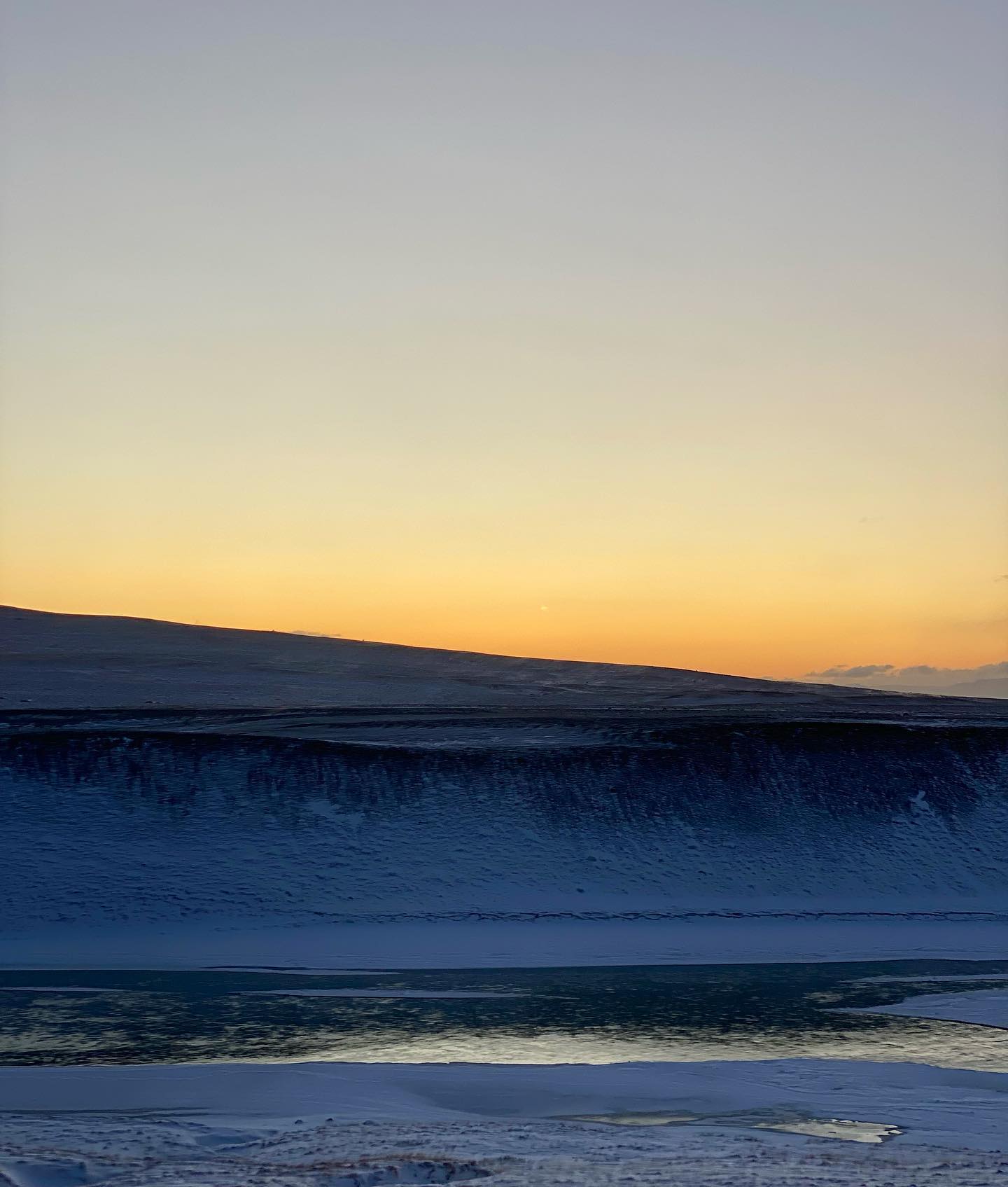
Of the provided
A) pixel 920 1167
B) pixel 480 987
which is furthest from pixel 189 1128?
pixel 480 987

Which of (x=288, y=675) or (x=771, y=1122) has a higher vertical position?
(x=288, y=675)

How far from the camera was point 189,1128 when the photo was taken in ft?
46.6

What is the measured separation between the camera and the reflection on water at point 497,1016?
747 inches

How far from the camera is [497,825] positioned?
34875 millimetres

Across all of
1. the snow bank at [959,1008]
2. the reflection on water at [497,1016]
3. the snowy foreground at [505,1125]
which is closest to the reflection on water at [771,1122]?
the snowy foreground at [505,1125]

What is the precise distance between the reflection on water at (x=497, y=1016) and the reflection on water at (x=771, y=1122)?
321 cm

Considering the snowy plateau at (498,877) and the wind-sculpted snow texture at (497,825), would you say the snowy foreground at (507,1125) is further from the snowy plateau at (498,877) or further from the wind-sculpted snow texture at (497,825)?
the wind-sculpted snow texture at (497,825)

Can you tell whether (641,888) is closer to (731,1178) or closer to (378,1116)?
(378,1116)

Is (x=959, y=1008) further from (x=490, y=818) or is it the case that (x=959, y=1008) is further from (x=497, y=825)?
(x=490, y=818)

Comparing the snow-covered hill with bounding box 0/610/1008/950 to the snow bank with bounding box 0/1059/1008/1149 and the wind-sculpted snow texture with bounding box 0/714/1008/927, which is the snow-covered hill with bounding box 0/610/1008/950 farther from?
the snow bank with bounding box 0/1059/1008/1149

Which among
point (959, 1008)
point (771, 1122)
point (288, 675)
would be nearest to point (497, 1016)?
point (771, 1122)

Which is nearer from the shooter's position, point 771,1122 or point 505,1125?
point 505,1125

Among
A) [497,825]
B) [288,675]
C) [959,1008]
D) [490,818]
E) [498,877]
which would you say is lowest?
[959,1008]

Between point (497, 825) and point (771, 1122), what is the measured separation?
2022 cm
